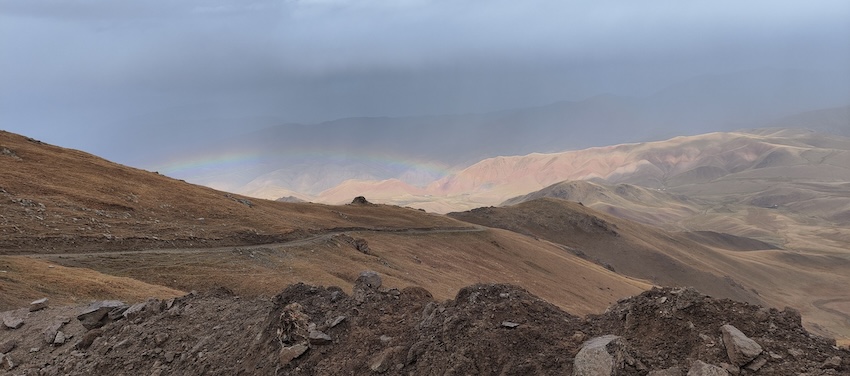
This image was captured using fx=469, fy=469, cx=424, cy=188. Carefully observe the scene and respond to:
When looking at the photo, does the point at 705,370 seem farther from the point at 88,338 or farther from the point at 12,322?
the point at 12,322

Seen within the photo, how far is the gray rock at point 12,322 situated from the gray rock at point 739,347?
64.1ft

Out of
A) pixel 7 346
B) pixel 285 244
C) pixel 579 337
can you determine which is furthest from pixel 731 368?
pixel 285 244

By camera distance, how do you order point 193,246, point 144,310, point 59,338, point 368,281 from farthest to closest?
point 193,246 → point 144,310 → point 59,338 → point 368,281

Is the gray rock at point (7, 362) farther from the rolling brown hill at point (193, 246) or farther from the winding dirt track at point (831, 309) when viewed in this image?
the winding dirt track at point (831, 309)

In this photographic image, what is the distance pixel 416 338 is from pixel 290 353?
8.68ft

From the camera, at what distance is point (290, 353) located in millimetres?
9562

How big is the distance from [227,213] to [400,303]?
37.4 m

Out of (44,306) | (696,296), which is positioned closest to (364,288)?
(696,296)

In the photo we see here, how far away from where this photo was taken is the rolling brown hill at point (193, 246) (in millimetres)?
25094

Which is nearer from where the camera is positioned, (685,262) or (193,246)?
(193,246)

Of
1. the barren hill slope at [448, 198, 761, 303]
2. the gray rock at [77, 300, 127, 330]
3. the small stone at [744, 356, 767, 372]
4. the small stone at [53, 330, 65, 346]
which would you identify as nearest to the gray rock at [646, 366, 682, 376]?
the small stone at [744, 356, 767, 372]

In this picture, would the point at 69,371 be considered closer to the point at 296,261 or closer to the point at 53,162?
the point at 296,261

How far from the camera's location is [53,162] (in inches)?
1795

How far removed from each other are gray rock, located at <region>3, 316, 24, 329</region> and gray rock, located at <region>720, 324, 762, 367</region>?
19542 millimetres
